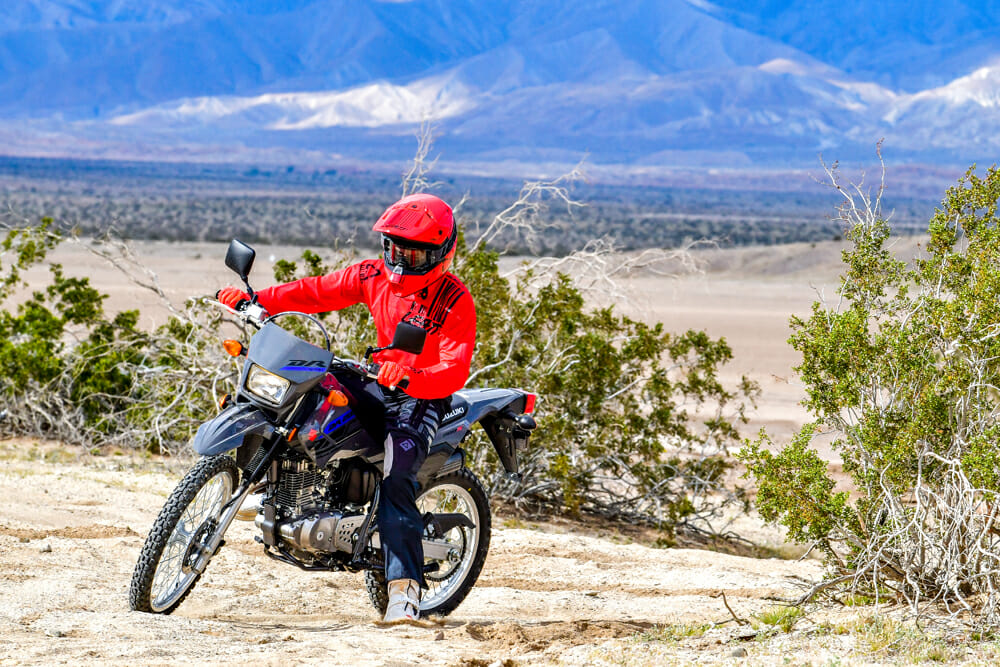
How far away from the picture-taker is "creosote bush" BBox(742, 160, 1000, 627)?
5.38 metres

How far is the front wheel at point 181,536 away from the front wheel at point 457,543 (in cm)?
96

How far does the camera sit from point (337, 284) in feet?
18.1

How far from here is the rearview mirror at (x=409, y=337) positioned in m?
4.55

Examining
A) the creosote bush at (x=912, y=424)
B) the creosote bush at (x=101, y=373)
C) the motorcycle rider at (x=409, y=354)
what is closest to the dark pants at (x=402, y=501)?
the motorcycle rider at (x=409, y=354)

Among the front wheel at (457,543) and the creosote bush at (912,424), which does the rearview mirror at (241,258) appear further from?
the creosote bush at (912,424)

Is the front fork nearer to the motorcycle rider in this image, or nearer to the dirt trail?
the dirt trail

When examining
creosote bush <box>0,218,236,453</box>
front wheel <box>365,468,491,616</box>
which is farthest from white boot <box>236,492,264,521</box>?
creosote bush <box>0,218,236,453</box>

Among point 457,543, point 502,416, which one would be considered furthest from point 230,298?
point 457,543

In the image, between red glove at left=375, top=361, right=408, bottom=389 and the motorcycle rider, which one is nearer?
red glove at left=375, top=361, right=408, bottom=389

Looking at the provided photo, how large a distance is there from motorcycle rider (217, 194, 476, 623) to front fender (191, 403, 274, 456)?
57 centimetres

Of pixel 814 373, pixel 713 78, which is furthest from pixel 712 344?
pixel 713 78

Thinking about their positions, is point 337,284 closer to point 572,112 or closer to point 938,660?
point 938,660

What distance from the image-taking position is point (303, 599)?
5.85 metres

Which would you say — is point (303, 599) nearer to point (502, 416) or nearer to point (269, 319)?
point (502, 416)
